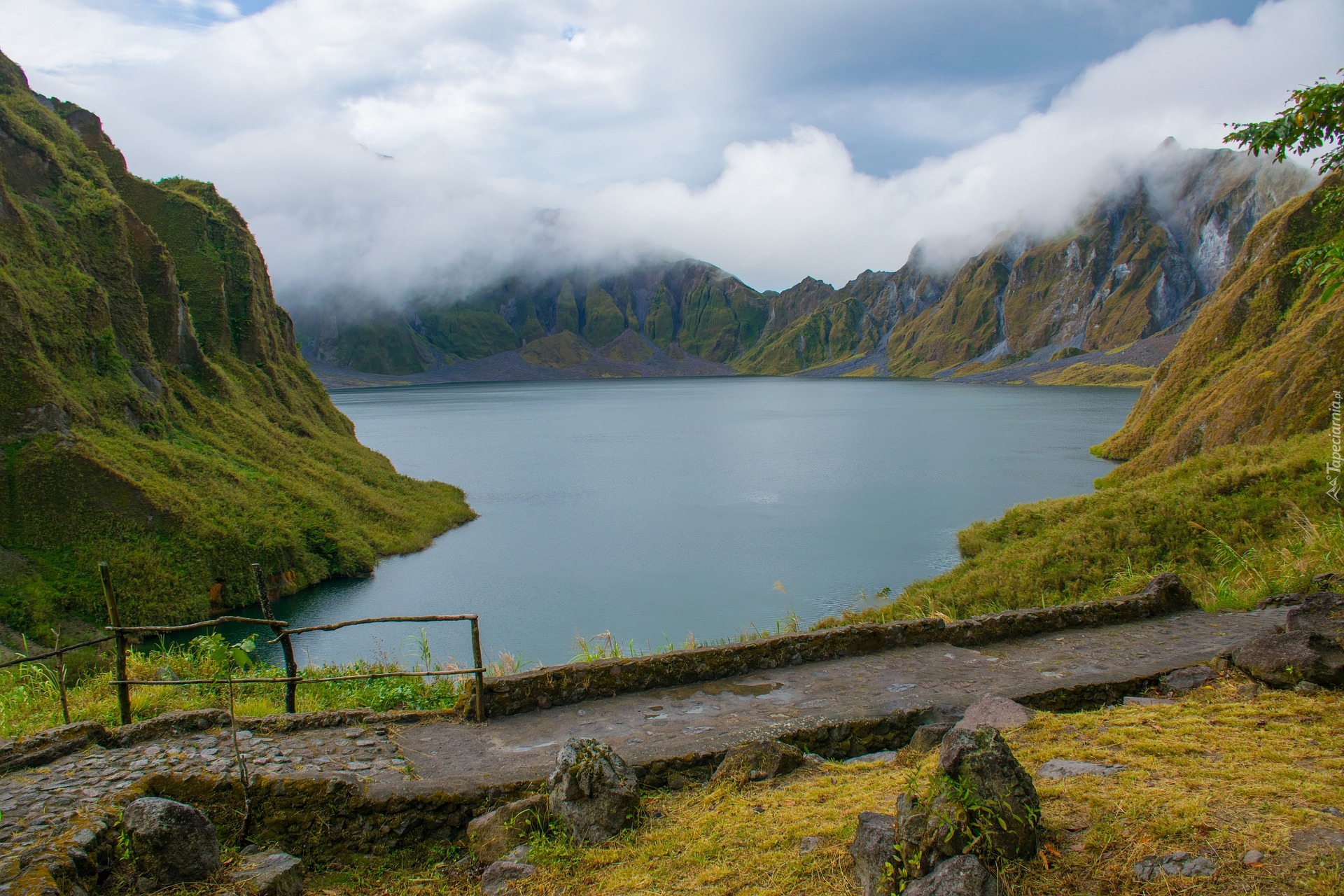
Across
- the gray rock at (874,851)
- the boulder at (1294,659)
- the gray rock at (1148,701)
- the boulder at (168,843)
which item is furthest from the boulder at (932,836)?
the boulder at (1294,659)

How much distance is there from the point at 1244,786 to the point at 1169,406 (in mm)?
58301

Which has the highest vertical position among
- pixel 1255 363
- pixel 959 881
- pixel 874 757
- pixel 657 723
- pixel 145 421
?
pixel 145 421

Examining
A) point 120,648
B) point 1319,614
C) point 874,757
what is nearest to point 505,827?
point 874,757

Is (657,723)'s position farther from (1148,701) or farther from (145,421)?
(145,421)

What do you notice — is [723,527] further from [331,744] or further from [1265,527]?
[331,744]

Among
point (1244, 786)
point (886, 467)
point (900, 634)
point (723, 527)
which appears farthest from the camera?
point (886, 467)

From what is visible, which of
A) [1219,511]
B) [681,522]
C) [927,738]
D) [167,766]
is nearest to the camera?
[167,766]

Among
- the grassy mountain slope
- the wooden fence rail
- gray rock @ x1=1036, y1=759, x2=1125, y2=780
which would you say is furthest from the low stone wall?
gray rock @ x1=1036, y1=759, x2=1125, y2=780

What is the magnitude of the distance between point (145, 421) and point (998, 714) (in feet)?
143

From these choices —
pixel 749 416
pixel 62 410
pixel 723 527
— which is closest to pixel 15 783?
pixel 62 410

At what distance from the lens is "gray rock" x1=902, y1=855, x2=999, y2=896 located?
4.29 metres

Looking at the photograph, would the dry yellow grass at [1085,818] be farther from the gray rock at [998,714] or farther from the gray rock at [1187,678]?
the gray rock at [1187,678]

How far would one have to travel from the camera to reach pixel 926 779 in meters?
5.42

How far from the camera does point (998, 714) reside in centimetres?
770
